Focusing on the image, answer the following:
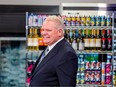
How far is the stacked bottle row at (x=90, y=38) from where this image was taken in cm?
479

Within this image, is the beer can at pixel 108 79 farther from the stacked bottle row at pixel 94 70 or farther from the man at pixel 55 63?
the man at pixel 55 63

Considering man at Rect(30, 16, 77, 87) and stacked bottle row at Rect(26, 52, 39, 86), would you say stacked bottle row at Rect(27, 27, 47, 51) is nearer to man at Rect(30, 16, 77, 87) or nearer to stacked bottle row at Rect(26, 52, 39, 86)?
stacked bottle row at Rect(26, 52, 39, 86)

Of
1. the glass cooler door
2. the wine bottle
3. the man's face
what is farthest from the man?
the glass cooler door

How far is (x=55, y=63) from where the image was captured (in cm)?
226

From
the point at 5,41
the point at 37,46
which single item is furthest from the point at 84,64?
the point at 5,41

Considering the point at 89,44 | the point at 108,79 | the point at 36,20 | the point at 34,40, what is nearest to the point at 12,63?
the point at 34,40

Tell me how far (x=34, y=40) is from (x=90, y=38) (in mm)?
934

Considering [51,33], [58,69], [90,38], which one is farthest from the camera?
[90,38]

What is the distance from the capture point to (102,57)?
4871 millimetres

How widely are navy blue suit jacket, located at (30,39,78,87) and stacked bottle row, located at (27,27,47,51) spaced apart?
244 cm

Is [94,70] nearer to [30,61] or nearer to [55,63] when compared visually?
[30,61]

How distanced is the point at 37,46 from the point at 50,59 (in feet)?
8.30

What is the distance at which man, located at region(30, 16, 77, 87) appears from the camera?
87.3 inches

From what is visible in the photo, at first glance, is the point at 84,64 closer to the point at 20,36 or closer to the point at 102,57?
the point at 102,57
